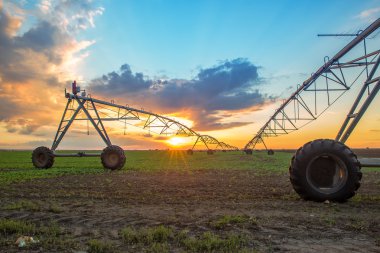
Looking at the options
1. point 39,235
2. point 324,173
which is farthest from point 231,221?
point 324,173

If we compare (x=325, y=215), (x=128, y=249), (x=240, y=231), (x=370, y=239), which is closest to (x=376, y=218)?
(x=325, y=215)

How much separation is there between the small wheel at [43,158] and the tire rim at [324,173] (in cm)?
2264

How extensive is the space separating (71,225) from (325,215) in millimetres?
5208

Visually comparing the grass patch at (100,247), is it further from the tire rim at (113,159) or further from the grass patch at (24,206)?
the tire rim at (113,159)

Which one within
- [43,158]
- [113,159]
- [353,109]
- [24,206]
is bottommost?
[24,206]

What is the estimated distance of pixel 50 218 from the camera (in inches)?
287

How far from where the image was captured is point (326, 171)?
8.96 meters

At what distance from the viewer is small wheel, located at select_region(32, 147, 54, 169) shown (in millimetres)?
26620

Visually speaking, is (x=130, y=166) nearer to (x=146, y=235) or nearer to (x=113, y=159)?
(x=113, y=159)

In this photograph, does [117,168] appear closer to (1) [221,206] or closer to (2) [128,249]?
(1) [221,206]

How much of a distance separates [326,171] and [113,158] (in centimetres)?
1793

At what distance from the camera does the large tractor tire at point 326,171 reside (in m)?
8.61

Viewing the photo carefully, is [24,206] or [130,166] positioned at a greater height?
[130,166]

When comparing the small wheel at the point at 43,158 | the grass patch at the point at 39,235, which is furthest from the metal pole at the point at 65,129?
the grass patch at the point at 39,235
